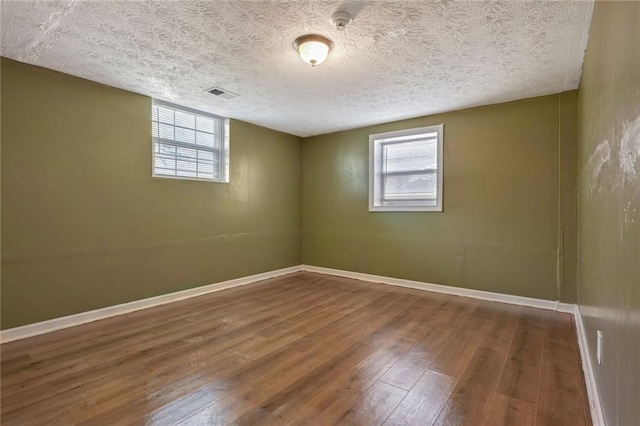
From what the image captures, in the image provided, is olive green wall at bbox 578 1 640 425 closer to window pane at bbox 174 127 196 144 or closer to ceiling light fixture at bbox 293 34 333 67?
ceiling light fixture at bbox 293 34 333 67

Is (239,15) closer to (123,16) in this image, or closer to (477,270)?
(123,16)

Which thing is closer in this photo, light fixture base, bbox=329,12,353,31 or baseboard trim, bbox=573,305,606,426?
baseboard trim, bbox=573,305,606,426

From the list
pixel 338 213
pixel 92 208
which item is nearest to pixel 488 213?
pixel 338 213

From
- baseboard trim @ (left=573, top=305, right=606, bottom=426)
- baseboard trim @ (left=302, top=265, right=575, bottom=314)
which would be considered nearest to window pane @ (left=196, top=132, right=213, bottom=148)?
baseboard trim @ (left=302, top=265, right=575, bottom=314)

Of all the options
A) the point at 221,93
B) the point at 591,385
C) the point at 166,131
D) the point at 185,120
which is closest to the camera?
the point at 591,385

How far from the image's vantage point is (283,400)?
1824mm

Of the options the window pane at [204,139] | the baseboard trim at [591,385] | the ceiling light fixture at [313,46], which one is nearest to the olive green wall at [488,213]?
the baseboard trim at [591,385]

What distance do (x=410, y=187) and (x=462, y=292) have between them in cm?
164

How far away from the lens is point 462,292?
4.07 m

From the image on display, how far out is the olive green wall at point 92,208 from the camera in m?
2.72

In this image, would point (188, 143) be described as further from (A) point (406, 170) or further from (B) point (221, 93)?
(A) point (406, 170)

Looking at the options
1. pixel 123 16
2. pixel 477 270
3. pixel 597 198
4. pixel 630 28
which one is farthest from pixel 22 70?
pixel 477 270

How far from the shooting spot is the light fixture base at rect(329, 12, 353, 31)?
2.03 metres

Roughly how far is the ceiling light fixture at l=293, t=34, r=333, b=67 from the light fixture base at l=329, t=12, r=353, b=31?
0.21 m
